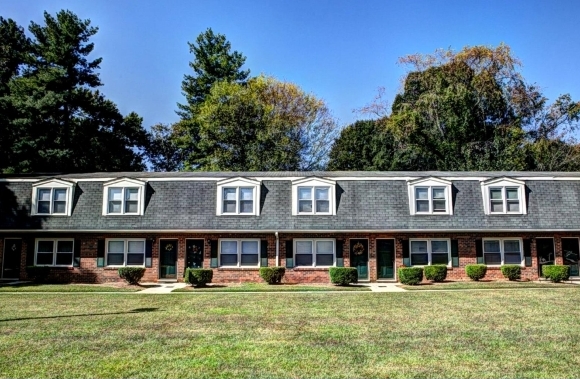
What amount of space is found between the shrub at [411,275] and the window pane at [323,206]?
15.3 ft

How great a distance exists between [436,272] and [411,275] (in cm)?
132

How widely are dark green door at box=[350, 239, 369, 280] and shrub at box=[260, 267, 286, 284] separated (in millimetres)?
3615

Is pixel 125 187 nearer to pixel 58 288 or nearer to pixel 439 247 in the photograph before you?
pixel 58 288

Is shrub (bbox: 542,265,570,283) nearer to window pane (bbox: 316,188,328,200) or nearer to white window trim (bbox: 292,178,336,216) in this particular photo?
white window trim (bbox: 292,178,336,216)

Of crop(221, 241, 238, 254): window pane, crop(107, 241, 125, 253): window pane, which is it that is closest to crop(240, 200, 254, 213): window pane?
crop(221, 241, 238, 254): window pane

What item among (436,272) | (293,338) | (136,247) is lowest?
(293,338)

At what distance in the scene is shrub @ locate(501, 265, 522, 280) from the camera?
23828 millimetres

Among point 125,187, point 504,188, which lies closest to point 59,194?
point 125,187

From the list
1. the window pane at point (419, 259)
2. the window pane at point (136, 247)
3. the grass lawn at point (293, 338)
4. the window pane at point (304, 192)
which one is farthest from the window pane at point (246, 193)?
the grass lawn at point (293, 338)

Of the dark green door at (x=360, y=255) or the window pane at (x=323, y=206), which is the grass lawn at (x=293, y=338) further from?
the window pane at (x=323, y=206)

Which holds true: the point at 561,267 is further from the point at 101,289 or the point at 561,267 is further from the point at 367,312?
the point at 101,289

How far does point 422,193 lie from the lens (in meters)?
25.4

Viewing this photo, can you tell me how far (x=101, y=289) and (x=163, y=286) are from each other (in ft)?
8.86

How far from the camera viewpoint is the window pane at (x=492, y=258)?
24.9 m
